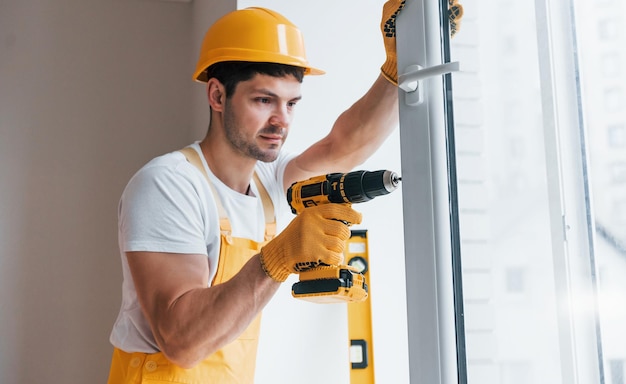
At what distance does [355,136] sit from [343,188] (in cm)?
49

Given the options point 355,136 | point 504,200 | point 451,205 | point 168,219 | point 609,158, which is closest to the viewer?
point 609,158

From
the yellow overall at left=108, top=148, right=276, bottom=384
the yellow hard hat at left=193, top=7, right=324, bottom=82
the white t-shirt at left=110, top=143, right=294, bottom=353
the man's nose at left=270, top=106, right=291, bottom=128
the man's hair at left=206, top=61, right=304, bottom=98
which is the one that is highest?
the yellow hard hat at left=193, top=7, right=324, bottom=82

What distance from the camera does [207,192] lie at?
1.78 metres

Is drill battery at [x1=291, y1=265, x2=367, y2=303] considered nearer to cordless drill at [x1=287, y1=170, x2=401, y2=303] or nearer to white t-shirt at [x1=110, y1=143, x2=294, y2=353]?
cordless drill at [x1=287, y1=170, x2=401, y2=303]

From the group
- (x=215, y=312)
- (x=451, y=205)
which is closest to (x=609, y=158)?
(x=451, y=205)

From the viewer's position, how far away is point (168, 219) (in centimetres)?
164

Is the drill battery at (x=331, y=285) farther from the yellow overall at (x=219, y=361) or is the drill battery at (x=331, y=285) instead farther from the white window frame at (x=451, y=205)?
the yellow overall at (x=219, y=361)

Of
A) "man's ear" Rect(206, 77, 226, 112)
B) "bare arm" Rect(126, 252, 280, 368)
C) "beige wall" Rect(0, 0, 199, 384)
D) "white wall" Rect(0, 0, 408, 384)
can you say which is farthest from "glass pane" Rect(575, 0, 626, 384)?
"beige wall" Rect(0, 0, 199, 384)

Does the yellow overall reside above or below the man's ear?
below

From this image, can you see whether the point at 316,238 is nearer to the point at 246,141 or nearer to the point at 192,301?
the point at 192,301

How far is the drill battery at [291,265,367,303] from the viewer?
4.53ft

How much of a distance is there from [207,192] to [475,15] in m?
0.87

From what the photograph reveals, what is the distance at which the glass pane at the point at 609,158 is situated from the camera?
0.86 m

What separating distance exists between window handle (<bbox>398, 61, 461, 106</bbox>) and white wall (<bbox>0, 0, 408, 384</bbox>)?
169 centimetres
